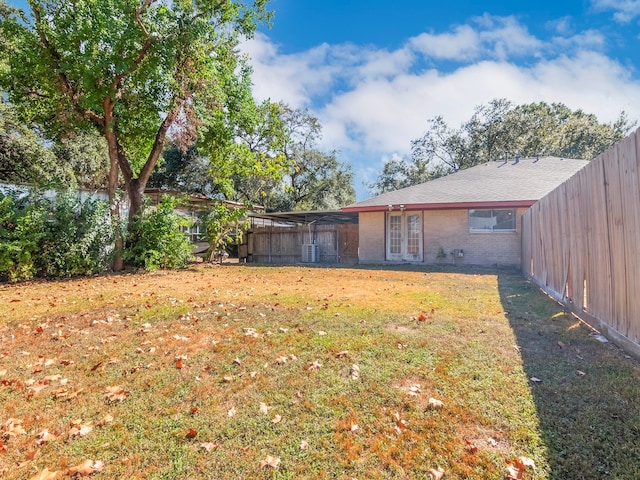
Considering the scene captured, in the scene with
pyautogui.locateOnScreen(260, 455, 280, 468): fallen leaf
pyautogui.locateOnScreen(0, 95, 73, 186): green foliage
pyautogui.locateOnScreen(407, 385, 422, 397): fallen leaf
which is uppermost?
pyautogui.locateOnScreen(0, 95, 73, 186): green foliage

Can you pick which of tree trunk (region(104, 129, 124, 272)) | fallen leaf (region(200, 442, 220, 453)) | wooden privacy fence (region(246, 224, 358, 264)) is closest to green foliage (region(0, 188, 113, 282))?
tree trunk (region(104, 129, 124, 272))

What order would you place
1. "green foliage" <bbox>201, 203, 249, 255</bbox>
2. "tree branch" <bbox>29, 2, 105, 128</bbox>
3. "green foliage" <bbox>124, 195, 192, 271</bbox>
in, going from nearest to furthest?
"tree branch" <bbox>29, 2, 105, 128</bbox> < "green foliage" <bbox>124, 195, 192, 271</bbox> < "green foliage" <bbox>201, 203, 249, 255</bbox>

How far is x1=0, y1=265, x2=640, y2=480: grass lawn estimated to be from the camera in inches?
80.0

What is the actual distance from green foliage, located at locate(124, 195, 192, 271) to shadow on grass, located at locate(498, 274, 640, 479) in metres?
10.5

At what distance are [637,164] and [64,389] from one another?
5404 mm

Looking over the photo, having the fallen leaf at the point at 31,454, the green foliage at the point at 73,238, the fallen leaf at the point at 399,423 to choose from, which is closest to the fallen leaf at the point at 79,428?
the fallen leaf at the point at 31,454

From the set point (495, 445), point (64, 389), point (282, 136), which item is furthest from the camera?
point (282, 136)

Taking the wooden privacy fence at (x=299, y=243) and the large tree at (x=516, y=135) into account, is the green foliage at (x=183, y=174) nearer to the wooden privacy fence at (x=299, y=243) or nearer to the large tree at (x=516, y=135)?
the wooden privacy fence at (x=299, y=243)

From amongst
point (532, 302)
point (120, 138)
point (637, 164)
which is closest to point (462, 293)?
point (532, 302)

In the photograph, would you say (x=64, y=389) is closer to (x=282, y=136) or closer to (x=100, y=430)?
(x=100, y=430)

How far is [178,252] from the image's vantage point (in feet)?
39.5

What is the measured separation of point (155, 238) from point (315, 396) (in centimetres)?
1020

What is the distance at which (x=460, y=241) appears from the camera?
1345 cm

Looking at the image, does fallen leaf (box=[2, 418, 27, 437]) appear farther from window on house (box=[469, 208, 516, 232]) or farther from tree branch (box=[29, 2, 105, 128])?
window on house (box=[469, 208, 516, 232])
